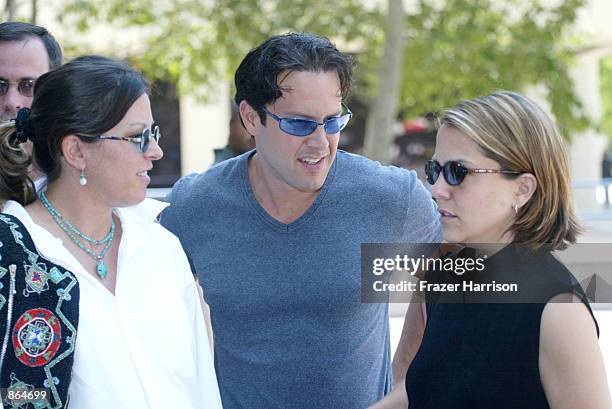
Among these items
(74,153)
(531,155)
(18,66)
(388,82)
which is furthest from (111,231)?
(388,82)

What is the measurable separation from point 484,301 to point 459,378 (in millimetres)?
211

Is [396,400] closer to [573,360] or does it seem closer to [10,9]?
[573,360]

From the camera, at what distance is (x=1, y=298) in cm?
224

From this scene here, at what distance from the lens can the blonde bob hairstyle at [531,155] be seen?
237cm

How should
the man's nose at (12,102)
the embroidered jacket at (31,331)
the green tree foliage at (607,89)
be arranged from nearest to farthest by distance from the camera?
the embroidered jacket at (31,331)
the man's nose at (12,102)
the green tree foliage at (607,89)

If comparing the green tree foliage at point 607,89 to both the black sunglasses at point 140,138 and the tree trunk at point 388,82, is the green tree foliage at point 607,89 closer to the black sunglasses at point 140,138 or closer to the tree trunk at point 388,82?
the tree trunk at point 388,82

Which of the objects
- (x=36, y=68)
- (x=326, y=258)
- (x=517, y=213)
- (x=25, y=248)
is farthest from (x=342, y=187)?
(x=36, y=68)

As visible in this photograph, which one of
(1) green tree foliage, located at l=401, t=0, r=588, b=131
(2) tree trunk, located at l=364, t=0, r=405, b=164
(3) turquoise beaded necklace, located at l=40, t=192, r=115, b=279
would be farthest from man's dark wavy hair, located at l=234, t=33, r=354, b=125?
(1) green tree foliage, located at l=401, t=0, r=588, b=131

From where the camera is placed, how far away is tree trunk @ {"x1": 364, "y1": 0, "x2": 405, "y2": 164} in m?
11.6

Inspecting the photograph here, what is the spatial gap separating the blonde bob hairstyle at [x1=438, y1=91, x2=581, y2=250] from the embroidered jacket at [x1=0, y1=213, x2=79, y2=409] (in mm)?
1168

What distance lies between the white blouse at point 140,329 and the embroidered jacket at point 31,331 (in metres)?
0.06

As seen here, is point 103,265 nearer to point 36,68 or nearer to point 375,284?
point 375,284

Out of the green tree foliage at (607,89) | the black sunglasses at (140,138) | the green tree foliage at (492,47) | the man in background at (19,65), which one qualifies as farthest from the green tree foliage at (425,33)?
the green tree foliage at (607,89)

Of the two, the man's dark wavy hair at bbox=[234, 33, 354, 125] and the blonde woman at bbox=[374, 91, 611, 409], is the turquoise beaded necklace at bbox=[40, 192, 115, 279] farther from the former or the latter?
the blonde woman at bbox=[374, 91, 611, 409]
